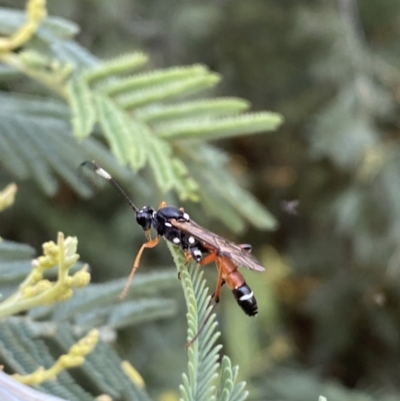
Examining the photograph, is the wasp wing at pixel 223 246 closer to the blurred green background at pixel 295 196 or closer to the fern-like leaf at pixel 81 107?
the fern-like leaf at pixel 81 107

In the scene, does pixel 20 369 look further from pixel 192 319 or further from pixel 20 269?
pixel 192 319

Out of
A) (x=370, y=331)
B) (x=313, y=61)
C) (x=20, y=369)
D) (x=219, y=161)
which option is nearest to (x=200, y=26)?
(x=313, y=61)

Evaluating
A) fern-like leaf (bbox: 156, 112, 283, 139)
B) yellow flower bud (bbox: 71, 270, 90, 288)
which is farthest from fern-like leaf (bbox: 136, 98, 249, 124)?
yellow flower bud (bbox: 71, 270, 90, 288)

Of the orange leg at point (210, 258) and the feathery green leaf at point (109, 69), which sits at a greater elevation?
the feathery green leaf at point (109, 69)

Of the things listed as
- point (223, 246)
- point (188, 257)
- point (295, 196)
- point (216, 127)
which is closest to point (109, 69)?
point (216, 127)

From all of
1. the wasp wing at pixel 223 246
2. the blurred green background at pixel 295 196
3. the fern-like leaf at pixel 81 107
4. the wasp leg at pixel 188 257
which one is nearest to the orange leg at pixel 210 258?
the wasp wing at pixel 223 246

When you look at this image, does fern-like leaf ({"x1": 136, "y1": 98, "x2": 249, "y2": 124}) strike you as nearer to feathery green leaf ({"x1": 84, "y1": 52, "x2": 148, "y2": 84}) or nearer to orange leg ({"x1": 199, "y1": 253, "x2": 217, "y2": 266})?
feathery green leaf ({"x1": 84, "y1": 52, "x2": 148, "y2": 84})

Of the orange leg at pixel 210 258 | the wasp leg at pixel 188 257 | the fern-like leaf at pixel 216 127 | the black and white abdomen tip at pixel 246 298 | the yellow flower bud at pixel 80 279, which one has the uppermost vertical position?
the fern-like leaf at pixel 216 127

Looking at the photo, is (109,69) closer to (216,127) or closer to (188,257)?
(216,127)
